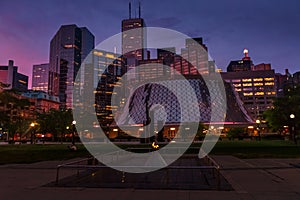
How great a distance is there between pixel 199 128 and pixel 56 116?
1563 inches

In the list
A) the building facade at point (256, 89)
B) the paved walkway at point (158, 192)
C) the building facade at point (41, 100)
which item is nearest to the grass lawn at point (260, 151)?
the paved walkway at point (158, 192)

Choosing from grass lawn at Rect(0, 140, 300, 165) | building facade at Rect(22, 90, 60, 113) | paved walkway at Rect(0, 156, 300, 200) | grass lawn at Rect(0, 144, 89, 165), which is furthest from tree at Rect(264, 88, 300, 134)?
building facade at Rect(22, 90, 60, 113)

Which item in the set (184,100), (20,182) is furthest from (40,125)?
(20,182)

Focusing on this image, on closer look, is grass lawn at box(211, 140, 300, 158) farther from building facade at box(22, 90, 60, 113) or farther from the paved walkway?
building facade at box(22, 90, 60, 113)

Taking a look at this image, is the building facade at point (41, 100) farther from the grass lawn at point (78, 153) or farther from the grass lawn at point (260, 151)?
the grass lawn at point (260, 151)

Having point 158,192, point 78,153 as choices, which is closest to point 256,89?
point 78,153

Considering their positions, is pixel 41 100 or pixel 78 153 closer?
pixel 78 153

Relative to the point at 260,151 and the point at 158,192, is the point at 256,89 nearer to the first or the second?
the point at 260,151

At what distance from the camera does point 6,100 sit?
34156 millimetres

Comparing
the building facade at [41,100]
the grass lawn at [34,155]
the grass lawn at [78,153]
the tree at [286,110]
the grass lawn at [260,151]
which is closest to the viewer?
the grass lawn at [34,155]

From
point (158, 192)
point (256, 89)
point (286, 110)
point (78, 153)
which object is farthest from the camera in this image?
point (256, 89)

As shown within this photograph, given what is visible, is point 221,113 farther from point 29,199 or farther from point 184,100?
point 29,199

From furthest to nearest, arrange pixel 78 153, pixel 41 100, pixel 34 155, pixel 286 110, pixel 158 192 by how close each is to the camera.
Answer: pixel 41 100 < pixel 286 110 < pixel 78 153 < pixel 34 155 < pixel 158 192

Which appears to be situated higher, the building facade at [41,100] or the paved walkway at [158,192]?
the building facade at [41,100]
